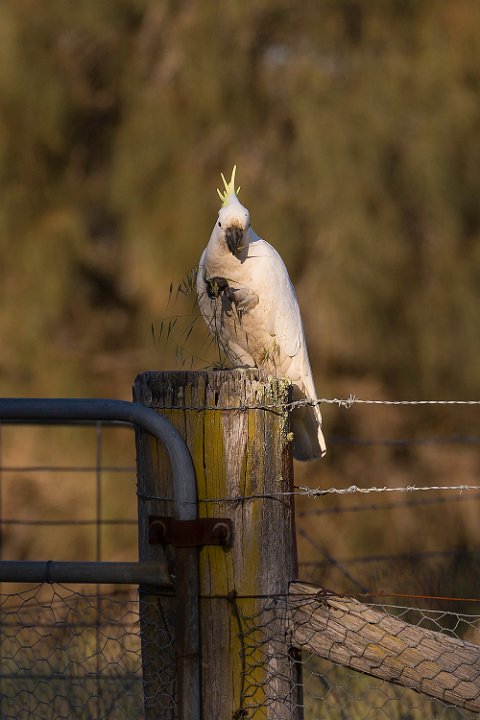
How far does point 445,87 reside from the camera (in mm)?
4461

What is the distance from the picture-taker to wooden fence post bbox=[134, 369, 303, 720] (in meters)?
1.16

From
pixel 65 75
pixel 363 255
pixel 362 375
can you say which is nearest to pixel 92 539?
pixel 362 375

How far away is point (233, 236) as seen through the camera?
1.82 m

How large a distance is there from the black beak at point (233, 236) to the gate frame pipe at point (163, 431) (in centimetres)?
70

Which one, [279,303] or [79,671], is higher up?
[279,303]

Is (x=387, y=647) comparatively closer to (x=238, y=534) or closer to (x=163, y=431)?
(x=238, y=534)

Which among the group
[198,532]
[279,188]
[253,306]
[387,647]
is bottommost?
[387,647]

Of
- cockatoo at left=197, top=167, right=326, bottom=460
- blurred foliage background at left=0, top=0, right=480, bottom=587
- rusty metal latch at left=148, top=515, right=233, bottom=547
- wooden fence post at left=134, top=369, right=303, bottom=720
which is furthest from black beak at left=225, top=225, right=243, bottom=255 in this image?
blurred foliage background at left=0, top=0, right=480, bottom=587

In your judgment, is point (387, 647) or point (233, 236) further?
point (233, 236)

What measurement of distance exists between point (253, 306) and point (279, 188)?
2.73 metres

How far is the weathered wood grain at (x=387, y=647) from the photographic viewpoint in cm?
111

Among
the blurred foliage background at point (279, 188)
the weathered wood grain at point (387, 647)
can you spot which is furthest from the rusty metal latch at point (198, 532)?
the blurred foliage background at point (279, 188)

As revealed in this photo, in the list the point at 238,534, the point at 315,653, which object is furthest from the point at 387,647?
the point at 238,534

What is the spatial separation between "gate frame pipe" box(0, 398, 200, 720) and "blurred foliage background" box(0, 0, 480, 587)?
3.08m
